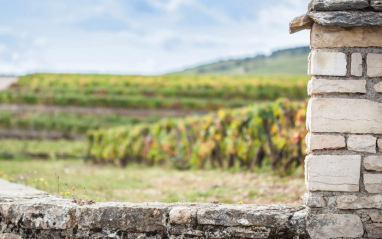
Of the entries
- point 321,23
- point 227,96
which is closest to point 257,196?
point 321,23

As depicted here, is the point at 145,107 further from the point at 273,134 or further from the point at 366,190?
the point at 366,190

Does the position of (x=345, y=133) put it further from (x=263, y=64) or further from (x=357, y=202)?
(x=263, y=64)

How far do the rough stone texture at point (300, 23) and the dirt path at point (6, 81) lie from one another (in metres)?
36.1

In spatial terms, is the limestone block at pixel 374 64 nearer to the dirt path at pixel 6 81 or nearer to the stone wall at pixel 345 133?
the stone wall at pixel 345 133

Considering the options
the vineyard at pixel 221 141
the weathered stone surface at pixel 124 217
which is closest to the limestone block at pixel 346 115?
the weathered stone surface at pixel 124 217

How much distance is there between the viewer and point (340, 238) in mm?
3611

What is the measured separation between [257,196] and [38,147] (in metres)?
18.6

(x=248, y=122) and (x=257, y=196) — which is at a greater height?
(x=248, y=122)

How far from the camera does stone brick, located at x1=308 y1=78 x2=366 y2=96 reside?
359 cm

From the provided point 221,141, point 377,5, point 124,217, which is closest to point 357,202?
point 377,5

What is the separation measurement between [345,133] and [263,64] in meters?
73.2

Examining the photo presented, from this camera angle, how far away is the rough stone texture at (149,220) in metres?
3.65

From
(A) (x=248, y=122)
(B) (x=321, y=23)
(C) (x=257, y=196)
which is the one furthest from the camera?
(A) (x=248, y=122)

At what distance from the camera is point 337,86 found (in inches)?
142
